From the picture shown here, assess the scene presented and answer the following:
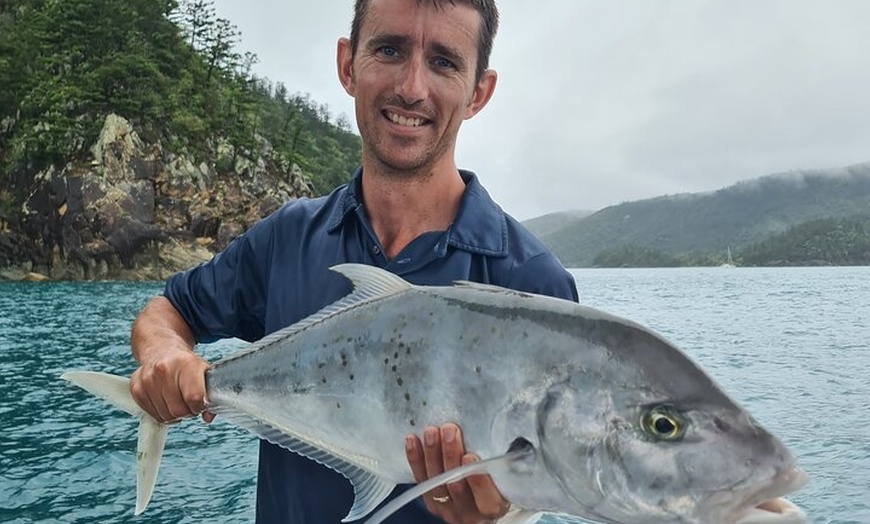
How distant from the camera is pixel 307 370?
271 cm

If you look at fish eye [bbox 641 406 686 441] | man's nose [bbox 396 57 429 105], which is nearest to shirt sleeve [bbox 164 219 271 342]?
man's nose [bbox 396 57 429 105]

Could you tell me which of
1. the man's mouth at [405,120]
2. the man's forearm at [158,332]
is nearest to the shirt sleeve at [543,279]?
the man's mouth at [405,120]

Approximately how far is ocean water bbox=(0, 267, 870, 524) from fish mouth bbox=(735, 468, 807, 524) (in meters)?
6.14

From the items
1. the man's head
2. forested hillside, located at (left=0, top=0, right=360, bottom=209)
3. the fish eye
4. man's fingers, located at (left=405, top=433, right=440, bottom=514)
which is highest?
forested hillside, located at (left=0, top=0, right=360, bottom=209)

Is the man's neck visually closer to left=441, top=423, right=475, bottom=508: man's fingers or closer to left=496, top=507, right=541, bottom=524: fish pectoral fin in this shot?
left=441, top=423, right=475, bottom=508: man's fingers

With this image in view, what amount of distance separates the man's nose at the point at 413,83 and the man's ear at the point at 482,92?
0.32 meters

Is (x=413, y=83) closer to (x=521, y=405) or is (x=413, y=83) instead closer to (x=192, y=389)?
(x=521, y=405)

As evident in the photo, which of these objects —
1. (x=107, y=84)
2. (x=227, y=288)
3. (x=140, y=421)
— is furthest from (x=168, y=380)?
(x=107, y=84)

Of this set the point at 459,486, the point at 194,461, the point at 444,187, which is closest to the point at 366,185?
the point at 444,187

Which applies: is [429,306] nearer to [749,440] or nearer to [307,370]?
[307,370]

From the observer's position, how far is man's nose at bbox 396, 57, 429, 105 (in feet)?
9.26

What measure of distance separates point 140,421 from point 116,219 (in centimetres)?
5324

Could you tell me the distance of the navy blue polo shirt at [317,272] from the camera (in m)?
2.75

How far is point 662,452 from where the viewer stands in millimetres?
1997
